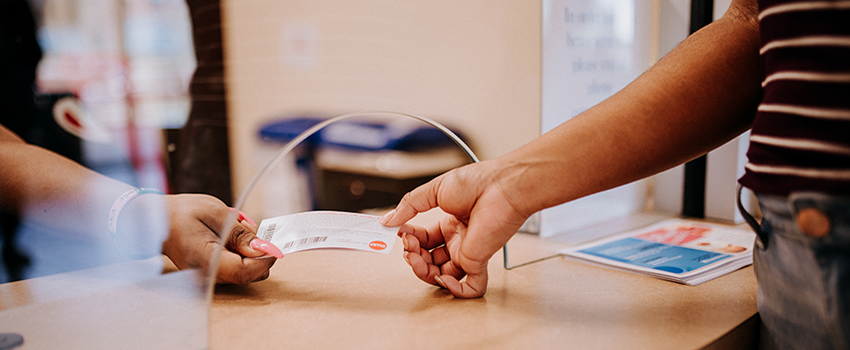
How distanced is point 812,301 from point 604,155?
9.5 inches

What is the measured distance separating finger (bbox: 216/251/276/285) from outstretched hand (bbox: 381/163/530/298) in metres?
0.18

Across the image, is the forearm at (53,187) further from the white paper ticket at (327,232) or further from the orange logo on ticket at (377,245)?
the orange logo on ticket at (377,245)

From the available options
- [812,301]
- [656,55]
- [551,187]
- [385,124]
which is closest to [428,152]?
[385,124]

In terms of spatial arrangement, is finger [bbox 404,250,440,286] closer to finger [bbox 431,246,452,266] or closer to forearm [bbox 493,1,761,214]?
finger [bbox 431,246,452,266]

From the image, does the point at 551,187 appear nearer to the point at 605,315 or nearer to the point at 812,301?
the point at 605,315

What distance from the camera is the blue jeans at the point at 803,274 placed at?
14.6 inches

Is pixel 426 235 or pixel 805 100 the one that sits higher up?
pixel 805 100

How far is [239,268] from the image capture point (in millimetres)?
615

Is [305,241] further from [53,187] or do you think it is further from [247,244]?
[53,187]

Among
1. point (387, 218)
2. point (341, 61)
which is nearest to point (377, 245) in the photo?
point (387, 218)

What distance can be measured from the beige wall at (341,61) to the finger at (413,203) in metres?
0.63

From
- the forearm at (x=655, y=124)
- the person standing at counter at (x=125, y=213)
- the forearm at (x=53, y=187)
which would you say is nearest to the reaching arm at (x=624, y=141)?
the forearm at (x=655, y=124)

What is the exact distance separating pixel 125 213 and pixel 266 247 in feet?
0.96

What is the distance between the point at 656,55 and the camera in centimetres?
116
